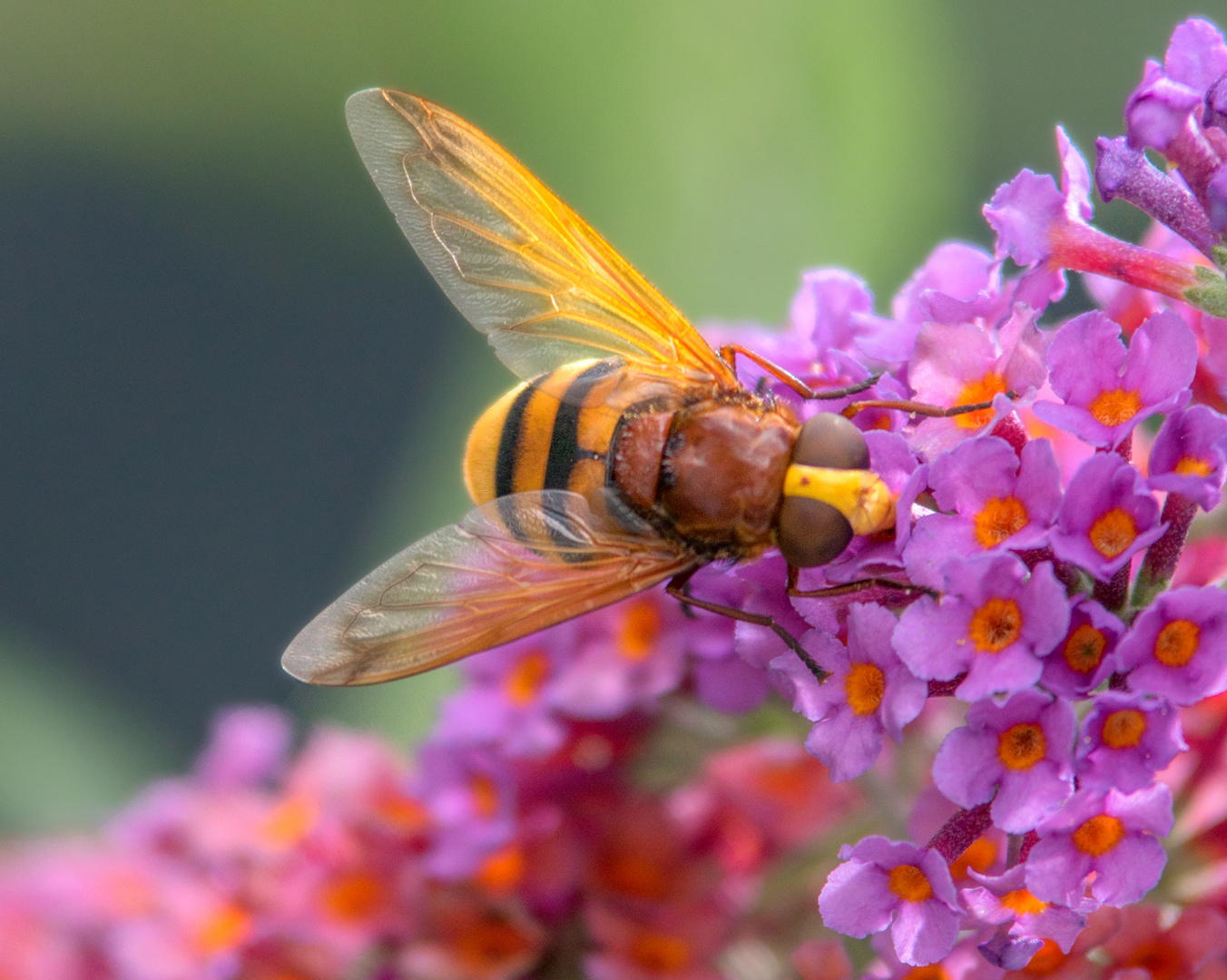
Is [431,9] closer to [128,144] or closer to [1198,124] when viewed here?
[128,144]

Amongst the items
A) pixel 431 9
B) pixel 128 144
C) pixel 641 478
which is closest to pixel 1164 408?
pixel 641 478

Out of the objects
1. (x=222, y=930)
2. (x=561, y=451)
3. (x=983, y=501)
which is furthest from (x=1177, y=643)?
(x=222, y=930)

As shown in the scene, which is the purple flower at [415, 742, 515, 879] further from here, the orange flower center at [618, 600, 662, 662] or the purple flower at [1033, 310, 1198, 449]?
the purple flower at [1033, 310, 1198, 449]

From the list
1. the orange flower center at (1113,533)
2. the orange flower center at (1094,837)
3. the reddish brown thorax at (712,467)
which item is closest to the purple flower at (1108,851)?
the orange flower center at (1094,837)

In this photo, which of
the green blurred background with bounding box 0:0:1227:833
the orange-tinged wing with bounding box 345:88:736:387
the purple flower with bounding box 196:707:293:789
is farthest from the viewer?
the green blurred background with bounding box 0:0:1227:833

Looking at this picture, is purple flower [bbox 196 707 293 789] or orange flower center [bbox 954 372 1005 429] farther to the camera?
purple flower [bbox 196 707 293 789]

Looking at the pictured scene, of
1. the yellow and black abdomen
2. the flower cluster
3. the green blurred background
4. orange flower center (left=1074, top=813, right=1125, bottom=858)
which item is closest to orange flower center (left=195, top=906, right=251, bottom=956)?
the flower cluster
